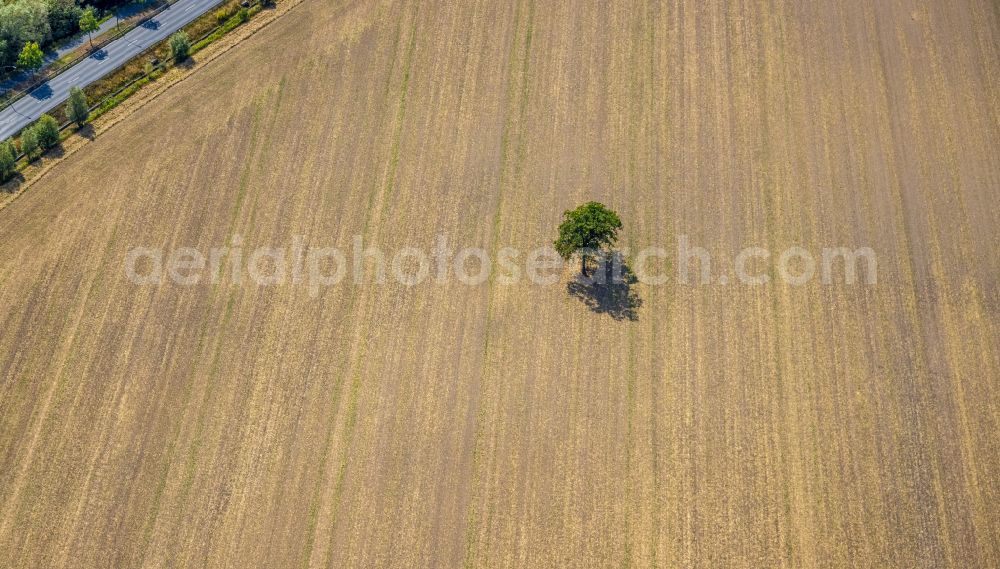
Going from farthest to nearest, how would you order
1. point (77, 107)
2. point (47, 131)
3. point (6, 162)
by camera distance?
point (77, 107), point (47, 131), point (6, 162)

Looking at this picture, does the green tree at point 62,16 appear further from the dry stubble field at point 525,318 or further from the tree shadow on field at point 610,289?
the tree shadow on field at point 610,289

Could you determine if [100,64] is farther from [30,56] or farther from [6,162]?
[6,162]

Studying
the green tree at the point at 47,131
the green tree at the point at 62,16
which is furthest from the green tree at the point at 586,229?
the green tree at the point at 62,16

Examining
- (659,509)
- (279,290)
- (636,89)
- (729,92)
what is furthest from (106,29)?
(659,509)

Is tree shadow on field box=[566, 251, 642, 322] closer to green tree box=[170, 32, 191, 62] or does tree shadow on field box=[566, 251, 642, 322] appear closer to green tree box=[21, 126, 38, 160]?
green tree box=[170, 32, 191, 62]

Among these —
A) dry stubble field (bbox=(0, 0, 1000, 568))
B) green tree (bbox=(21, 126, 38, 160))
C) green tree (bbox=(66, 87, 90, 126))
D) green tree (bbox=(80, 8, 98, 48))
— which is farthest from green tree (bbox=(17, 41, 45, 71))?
dry stubble field (bbox=(0, 0, 1000, 568))

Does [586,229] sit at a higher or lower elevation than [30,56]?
lower

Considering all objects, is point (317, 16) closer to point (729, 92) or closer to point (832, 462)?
point (729, 92)

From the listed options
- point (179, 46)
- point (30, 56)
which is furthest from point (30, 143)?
point (179, 46)
